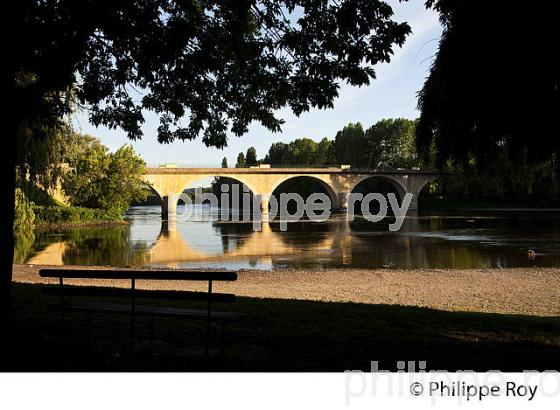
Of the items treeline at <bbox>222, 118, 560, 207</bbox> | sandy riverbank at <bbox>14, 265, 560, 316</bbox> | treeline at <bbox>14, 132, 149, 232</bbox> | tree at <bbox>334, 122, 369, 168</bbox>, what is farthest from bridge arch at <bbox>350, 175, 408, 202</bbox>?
sandy riverbank at <bbox>14, 265, 560, 316</bbox>

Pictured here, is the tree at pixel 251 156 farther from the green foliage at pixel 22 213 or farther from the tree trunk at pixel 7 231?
the tree trunk at pixel 7 231

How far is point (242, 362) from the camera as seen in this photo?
493 centimetres

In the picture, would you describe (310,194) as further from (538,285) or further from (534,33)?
(534,33)

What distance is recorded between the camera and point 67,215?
4428 centimetres

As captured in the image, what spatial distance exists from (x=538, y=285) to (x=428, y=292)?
11.1ft

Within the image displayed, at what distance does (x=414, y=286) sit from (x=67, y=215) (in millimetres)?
36665

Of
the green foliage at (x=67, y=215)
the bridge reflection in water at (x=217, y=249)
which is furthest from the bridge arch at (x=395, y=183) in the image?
the bridge reflection in water at (x=217, y=249)

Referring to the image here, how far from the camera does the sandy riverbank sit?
1140cm

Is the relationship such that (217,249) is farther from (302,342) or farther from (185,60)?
(302,342)

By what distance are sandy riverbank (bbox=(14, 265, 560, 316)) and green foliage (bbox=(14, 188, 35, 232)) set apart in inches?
652

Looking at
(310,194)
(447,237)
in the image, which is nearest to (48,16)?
(447,237)

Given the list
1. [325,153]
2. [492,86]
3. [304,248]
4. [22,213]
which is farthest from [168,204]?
[492,86]

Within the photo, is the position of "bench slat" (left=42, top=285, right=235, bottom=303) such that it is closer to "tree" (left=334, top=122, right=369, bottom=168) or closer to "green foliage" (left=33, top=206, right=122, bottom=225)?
"green foliage" (left=33, top=206, right=122, bottom=225)

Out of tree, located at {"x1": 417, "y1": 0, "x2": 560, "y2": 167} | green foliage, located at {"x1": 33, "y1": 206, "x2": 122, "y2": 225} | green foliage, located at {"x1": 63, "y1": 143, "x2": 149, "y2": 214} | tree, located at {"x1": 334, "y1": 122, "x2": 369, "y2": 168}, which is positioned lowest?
green foliage, located at {"x1": 33, "y1": 206, "x2": 122, "y2": 225}
